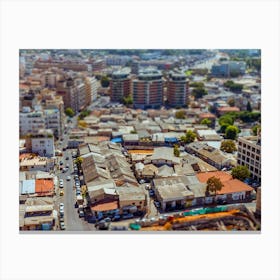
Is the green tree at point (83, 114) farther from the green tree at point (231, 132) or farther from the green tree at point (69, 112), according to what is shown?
the green tree at point (231, 132)

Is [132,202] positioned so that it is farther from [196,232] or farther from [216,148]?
[216,148]

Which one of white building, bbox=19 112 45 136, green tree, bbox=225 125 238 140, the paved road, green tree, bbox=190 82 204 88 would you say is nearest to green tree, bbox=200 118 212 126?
green tree, bbox=225 125 238 140

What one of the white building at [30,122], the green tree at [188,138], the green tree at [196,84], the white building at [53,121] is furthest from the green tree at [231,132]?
the green tree at [196,84]

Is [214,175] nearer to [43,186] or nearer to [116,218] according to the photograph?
[116,218]

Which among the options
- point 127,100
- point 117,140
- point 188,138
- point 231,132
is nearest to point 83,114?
point 127,100

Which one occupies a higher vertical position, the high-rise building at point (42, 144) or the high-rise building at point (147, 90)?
the high-rise building at point (147, 90)

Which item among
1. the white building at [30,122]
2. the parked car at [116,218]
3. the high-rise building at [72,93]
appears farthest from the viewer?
the high-rise building at [72,93]

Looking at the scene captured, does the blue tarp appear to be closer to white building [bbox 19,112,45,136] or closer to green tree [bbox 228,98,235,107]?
white building [bbox 19,112,45,136]

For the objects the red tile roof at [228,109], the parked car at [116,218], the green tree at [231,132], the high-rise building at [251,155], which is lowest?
the parked car at [116,218]
